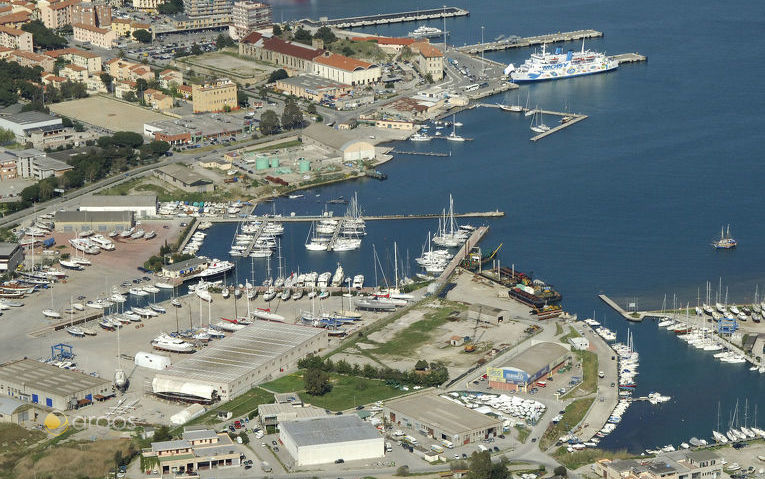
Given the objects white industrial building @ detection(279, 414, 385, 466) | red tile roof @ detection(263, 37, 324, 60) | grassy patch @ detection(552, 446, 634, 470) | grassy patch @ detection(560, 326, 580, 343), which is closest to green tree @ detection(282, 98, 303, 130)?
red tile roof @ detection(263, 37, 324, 60)

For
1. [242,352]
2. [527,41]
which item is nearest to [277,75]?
[527,41]

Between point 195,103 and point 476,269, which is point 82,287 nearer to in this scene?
point 476,269

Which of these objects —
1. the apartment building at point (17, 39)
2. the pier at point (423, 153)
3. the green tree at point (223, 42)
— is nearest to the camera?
the pier at point (423, 153)

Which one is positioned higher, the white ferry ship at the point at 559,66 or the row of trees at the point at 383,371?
the white ferry ship at the point at 559,66

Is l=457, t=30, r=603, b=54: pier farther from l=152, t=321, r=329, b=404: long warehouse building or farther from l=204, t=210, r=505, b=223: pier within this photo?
l=152, t=321, r=329, b=404: long warehouse building

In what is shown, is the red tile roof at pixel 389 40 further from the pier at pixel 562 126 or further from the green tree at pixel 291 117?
the green tree at pixel 291 117

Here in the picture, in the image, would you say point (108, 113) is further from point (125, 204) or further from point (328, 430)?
point (328, 430)

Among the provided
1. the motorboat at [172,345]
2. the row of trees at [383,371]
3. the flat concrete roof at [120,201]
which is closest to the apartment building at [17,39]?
the flat concrete roof at [120,201]
